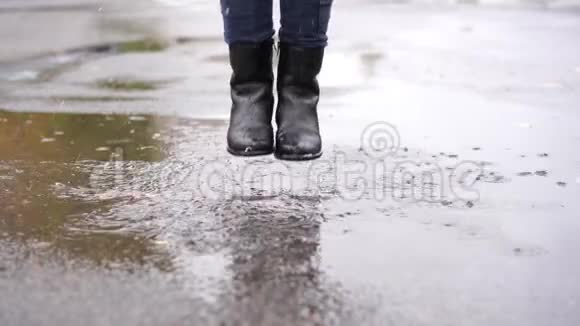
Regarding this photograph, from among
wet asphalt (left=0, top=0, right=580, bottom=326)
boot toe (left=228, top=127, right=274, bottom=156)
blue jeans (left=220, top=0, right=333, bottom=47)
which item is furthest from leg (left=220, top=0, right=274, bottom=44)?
wet asphalt (left=0, top=0, right=580, bottom=326)

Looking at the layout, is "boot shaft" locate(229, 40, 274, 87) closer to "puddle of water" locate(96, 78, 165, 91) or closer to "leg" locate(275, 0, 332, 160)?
"leg" locate(275, 0, 332, 160)

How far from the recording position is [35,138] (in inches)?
126

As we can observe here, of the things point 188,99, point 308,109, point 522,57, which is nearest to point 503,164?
point 308,109

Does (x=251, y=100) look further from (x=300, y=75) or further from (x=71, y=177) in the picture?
(x=71, y=177)

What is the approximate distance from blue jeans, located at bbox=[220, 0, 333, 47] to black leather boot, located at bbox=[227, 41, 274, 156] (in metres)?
0.04

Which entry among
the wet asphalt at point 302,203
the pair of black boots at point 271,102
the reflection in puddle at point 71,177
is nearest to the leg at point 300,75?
the pair of black boots at point 271,102

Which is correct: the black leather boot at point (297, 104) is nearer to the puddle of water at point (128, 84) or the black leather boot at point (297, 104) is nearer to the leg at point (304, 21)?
the leg at point (304, 21)

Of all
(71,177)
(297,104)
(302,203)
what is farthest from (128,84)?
(302,203)

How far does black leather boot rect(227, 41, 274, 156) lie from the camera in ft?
8.67

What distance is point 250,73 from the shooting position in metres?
2.69

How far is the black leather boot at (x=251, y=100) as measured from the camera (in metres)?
2.64

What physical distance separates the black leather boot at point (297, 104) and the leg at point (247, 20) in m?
0.11

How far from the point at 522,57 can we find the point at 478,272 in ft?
12.2

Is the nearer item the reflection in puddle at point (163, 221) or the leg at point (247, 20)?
the reflection in puddle at point (163, 221)
